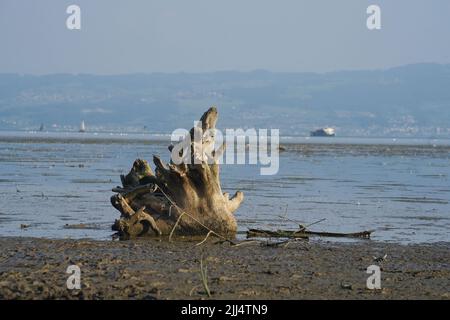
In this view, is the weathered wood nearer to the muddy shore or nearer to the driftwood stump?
the driftwood stump

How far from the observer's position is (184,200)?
21.4 m

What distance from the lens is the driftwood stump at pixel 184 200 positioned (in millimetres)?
21109

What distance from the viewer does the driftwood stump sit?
21109 mm

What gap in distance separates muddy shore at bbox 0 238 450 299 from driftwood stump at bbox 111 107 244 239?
1184 mm

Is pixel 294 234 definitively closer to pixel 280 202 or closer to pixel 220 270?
pixel 220 270

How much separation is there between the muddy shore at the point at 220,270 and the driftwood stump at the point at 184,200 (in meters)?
1.18

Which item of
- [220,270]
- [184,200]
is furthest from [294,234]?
[220,270]

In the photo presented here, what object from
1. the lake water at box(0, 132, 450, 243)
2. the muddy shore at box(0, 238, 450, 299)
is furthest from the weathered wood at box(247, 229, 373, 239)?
the muddy shore at box(0, 238, 450, 299)

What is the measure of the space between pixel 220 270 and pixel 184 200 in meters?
5.85
